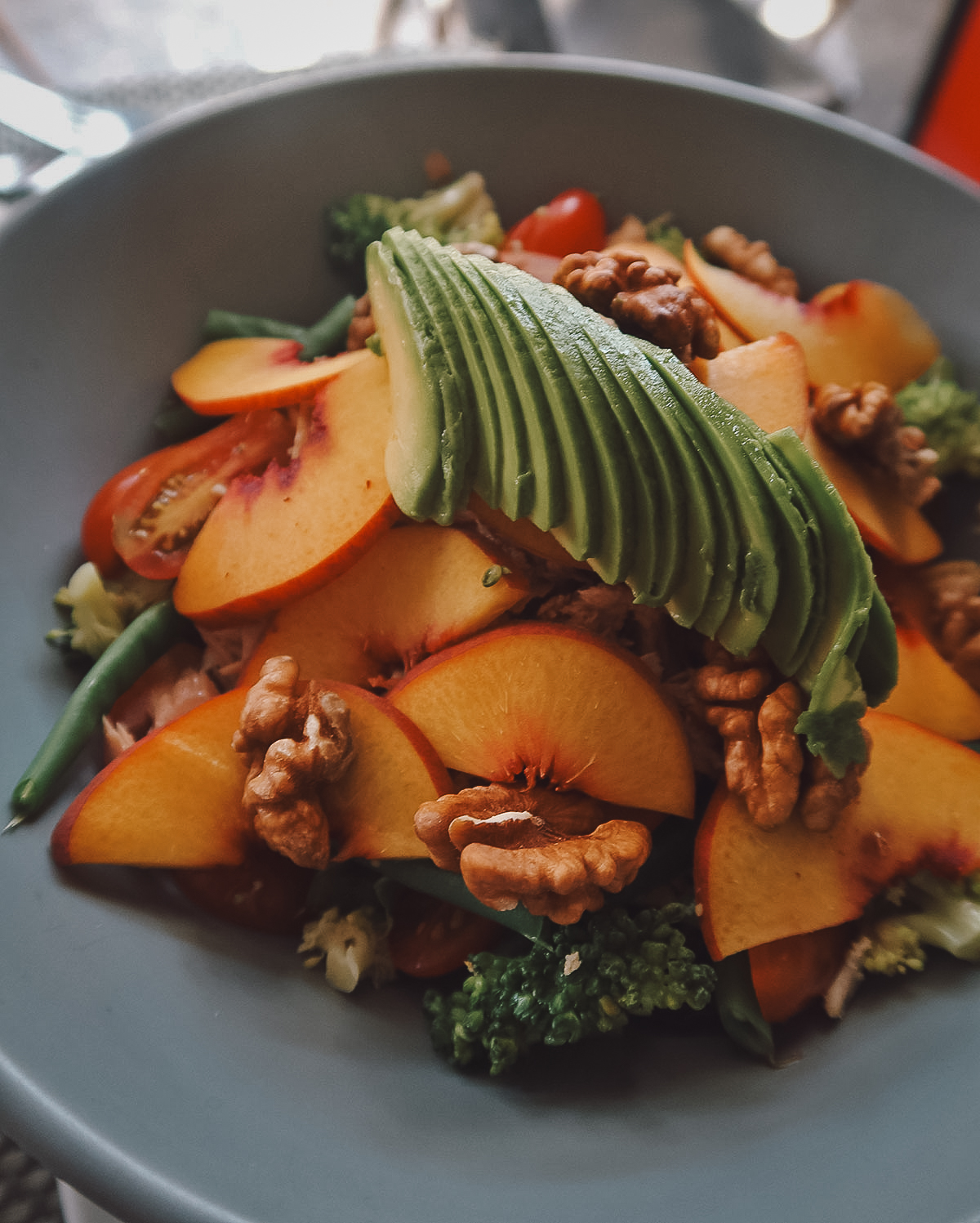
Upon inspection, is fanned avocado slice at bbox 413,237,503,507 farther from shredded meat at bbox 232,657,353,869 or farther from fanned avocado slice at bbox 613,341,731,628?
shredded meat at bbox 232,657,353,869

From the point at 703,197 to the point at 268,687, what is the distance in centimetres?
180

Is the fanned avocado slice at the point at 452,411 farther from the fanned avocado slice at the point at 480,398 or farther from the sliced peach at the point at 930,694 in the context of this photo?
the sliced peach at the point at 930,694

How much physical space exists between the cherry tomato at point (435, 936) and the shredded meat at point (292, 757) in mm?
261

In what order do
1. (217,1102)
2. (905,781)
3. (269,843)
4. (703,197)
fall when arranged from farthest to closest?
1. (703,197)
2. (905,781)
3. (269,843)
4. (217,1102)

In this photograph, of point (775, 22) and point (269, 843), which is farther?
point (775, 22)

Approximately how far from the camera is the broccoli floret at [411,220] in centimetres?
229

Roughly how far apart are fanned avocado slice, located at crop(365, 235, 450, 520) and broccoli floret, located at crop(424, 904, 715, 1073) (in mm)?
765

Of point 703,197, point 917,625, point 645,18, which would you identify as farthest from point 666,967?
point 645,18

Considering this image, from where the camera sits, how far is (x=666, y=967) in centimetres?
152

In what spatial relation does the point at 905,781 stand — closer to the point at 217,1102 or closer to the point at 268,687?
the point at 268,687

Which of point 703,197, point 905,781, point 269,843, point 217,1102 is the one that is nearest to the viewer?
point 217,1102

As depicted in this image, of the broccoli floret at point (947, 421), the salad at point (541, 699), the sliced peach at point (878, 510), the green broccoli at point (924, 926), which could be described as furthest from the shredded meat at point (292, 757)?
the broccoli floret at point (947, 421)

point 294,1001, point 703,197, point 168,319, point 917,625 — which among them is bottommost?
point 294,1001

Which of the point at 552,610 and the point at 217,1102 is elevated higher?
the point at 552,610
